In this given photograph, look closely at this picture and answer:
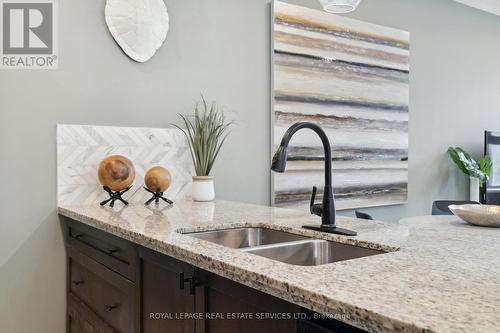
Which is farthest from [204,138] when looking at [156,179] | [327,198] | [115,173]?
[327,198]

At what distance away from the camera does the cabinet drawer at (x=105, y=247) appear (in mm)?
1580

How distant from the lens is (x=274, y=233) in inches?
65.8

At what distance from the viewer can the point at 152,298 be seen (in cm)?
146

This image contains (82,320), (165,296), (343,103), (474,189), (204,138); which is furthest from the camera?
(474,189)

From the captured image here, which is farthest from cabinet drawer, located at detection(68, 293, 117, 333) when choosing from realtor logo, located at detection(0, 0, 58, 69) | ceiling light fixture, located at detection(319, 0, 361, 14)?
ceiling light fixture, located at detection(319, 0, 361, 14)

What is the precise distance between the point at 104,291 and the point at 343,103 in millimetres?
2171

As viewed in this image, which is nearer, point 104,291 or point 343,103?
point 104,291

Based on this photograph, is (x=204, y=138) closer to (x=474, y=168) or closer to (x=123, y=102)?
(x=123, y=102)

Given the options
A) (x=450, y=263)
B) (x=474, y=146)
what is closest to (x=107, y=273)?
(x=450, y=263)

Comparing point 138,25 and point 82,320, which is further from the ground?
point 138,25

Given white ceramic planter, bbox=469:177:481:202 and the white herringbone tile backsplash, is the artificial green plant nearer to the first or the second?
white ceramic planter, bbox=469:177:481:202

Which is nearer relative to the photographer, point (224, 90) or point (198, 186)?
point (198, 186)

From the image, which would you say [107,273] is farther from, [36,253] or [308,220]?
[308,220]

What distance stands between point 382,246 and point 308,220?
546 millimetres
